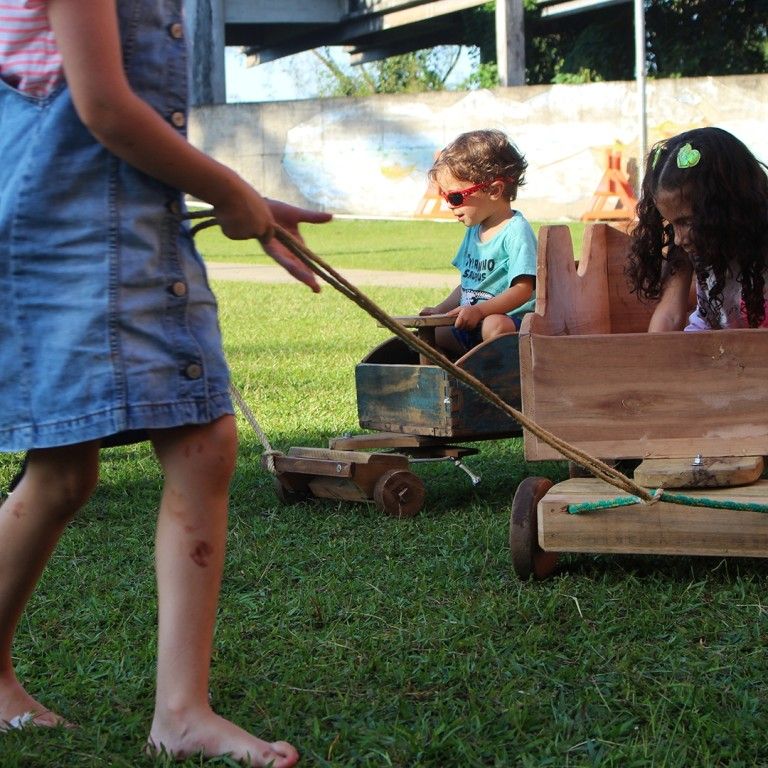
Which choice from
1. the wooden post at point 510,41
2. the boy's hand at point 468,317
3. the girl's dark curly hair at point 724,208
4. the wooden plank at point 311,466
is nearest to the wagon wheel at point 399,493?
the wooden plank at point 311,466

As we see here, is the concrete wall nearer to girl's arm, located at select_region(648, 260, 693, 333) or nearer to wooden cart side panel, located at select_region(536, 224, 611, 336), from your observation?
wooden cart side panel, located at select_region(536, 224, 611, 336)

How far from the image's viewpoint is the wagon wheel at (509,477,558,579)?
304cm

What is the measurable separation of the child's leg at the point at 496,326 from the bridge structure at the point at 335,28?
85.5ft

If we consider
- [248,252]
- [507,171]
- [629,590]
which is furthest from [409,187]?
[629,590]

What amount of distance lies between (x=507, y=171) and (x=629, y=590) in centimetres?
208

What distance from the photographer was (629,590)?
2969mm

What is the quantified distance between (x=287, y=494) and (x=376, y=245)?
16.7m

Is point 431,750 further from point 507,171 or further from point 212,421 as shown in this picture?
point 507,171

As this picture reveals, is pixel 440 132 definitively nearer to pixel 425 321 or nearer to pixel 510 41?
pixel 510 41

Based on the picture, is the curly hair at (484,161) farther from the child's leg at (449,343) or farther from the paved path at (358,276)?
the paved path at (358,276)

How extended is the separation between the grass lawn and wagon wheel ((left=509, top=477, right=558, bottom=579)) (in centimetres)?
5

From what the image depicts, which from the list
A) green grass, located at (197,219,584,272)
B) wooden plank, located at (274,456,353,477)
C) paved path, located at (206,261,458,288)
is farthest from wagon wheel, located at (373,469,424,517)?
green grass, located at (197,219,584,272)

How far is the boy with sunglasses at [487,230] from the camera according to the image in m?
4.42

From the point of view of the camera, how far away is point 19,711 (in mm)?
2250
